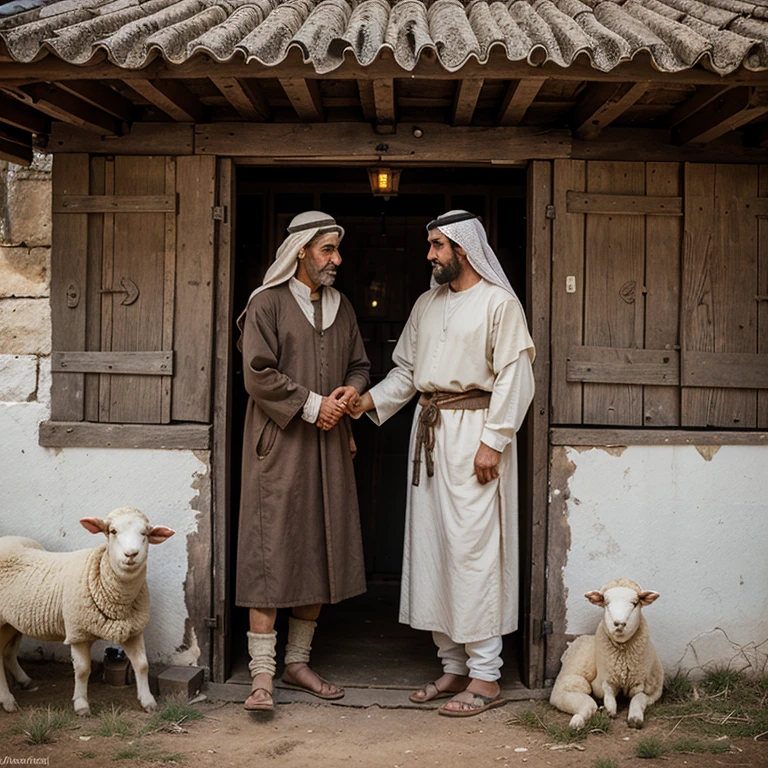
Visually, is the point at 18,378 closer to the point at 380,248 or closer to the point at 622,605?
the point at 380,248

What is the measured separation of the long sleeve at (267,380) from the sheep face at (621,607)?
1.73m

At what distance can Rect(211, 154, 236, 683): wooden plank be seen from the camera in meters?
4.59

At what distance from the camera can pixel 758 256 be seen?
4609 mm

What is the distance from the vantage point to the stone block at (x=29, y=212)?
4.74 meters

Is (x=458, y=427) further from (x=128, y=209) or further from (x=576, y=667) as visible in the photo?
(x=128, y=209)

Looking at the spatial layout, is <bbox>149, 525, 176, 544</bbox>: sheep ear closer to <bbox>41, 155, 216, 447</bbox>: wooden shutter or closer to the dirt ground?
<bbox>41, 155, 216, 447</bbox>: wooden shutter

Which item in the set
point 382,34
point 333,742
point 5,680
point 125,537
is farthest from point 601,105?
point 5,680

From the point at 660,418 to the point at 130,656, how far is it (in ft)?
9.86

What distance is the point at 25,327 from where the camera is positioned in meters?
4.73

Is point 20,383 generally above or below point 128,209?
below

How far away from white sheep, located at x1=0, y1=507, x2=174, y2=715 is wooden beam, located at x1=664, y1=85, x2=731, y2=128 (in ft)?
10.9

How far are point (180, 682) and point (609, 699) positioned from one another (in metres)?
2.13

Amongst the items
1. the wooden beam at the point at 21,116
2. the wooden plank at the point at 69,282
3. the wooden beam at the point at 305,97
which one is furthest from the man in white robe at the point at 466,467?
the wooden beam at the point at 21,116

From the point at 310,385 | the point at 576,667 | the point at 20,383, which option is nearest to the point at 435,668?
the point at 576,667
